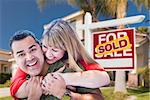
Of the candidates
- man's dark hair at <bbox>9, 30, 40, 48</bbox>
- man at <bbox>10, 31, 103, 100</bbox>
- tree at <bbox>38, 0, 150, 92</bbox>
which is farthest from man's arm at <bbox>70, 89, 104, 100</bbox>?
tree at <bbox>38, 0, 150, 92</bbox>

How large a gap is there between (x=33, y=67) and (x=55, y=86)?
1.72ft

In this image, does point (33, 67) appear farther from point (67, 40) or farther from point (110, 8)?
point (110, 8)

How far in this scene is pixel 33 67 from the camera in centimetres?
617

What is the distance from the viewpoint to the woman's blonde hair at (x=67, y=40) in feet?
20.5

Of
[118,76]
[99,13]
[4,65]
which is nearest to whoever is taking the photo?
[118,76]

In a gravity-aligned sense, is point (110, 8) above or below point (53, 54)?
above

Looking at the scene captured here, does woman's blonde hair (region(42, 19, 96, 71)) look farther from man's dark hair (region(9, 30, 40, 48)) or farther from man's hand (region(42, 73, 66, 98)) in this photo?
man's hand (region(42, 73, 66, 98))

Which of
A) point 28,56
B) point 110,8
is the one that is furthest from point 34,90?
point 110,8

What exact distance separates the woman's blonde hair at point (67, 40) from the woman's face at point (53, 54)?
66mm

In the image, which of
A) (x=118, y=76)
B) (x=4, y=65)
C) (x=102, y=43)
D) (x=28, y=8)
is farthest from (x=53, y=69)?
(x=4, y=65)

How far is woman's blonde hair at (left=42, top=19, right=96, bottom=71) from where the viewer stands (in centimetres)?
625

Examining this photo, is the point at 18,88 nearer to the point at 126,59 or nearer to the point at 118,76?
the point at 126,59

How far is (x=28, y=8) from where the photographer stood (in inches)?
317

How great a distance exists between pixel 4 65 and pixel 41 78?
1598 centimetres
